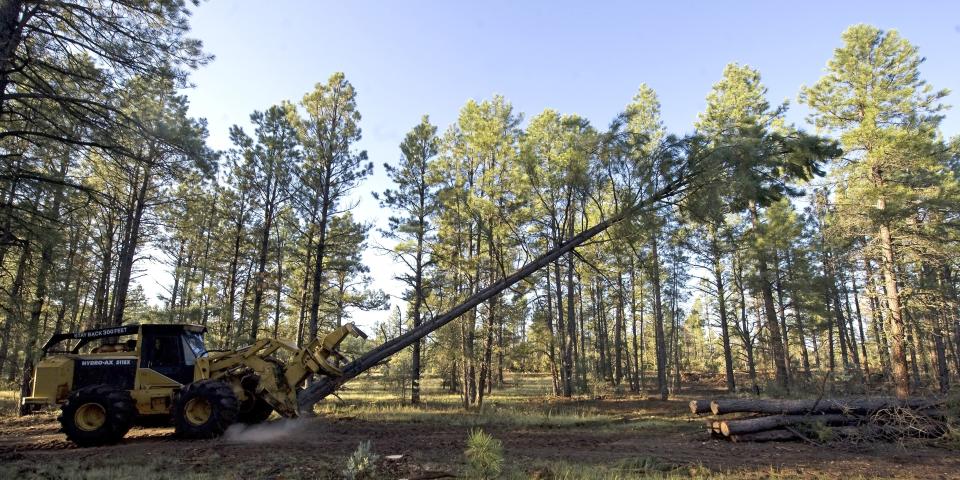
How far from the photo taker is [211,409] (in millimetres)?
9617

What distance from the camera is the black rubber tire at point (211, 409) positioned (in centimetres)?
955

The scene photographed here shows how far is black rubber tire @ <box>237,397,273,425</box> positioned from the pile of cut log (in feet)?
32.5

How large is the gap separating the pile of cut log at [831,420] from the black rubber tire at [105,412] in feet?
38.9

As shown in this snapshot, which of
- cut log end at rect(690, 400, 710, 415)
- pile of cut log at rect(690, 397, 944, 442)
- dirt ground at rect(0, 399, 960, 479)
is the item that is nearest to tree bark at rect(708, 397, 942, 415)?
pile of cut log at rect(690, 397, 944, 442)

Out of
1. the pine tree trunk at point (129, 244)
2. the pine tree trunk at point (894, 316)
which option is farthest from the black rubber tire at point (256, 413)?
the pine tree trunk at point (894, 316)

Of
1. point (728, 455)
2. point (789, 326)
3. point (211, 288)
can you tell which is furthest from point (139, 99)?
point (789, 326)

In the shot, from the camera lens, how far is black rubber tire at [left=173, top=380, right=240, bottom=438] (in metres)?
9.55

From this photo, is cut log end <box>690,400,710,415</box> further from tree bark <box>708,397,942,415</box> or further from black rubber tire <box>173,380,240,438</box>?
black rubber tire <box>173,380,240,438</box>

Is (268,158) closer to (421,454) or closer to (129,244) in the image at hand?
(129,244)

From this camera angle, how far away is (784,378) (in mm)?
22438

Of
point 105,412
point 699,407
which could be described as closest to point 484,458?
point 105,412

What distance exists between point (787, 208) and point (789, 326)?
25.6 ft

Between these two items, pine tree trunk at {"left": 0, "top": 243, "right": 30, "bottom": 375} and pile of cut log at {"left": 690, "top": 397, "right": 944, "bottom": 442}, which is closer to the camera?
pine tree trunk at {"left": 0, "top": 243, "right": 30, "bottom": 375}

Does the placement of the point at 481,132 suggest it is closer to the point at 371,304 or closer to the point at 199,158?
the point at 371,304
